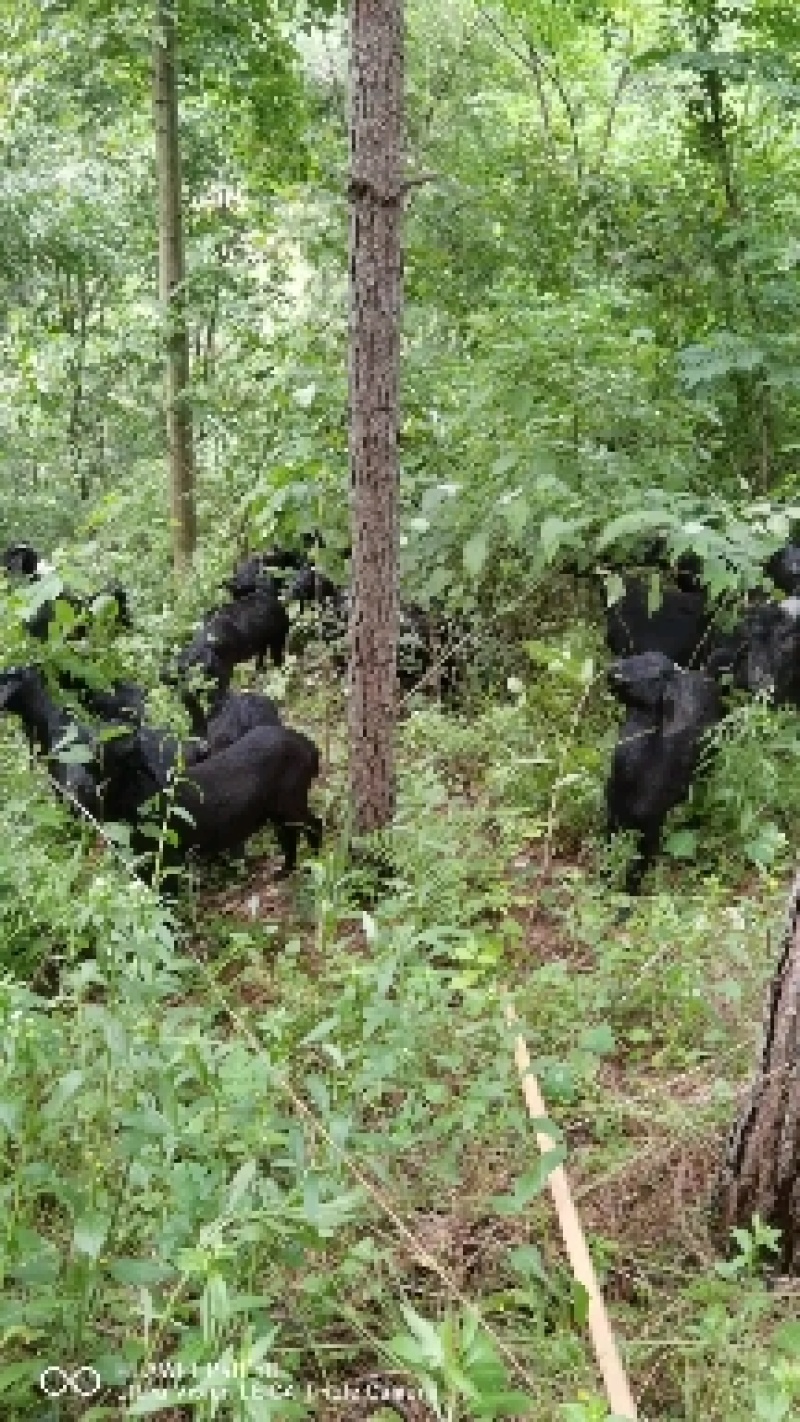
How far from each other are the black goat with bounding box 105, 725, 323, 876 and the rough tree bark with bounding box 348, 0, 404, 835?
0.36 m

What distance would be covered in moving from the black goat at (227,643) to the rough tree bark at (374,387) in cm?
149

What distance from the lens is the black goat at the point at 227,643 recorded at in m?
6.19

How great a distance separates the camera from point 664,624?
621 centimetres

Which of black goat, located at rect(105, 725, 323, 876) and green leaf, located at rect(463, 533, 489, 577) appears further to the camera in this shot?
green leaf, located at rect(463, 533, 489, 577)

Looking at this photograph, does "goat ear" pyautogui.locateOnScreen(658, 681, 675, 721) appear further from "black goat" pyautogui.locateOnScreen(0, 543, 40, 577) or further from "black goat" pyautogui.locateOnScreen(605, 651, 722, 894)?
"black goat" pyautogui.locateOnScreen(0, 543, 40, 577)

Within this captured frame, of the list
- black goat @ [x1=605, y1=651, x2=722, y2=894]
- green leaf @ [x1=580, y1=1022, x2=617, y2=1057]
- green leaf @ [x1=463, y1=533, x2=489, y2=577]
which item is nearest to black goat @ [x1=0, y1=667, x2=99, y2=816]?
green leaf @ [x1=463, y1=533, x2=489, y2=577]

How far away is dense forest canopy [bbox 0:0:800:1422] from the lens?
7.92 feet

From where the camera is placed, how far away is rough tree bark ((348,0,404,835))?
4031 millimetres

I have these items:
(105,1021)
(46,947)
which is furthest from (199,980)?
(105,1021)

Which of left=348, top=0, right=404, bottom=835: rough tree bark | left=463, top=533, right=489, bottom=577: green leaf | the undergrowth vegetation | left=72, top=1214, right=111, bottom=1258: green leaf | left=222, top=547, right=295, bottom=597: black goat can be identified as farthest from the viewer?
left=222, top=547, right=295, bottom=597: black goat

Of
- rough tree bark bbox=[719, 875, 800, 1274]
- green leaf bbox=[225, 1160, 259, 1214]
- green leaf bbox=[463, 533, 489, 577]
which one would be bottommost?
rough tree bark bbox=[719, 875, 800, 1274]

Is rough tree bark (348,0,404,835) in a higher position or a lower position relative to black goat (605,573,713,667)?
higher

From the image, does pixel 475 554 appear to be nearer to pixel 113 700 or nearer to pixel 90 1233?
pixel 113 700

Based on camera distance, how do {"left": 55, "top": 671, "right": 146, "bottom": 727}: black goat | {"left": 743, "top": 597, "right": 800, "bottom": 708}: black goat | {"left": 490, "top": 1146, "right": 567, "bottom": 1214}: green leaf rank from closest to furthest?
{"left": 490, "top": 1146, "right": 567, "bottom": 1214}: green leaf
{"left": 55, "top": 671, "right": 146, "bottom": 727}: black goat
{"left": 743, "top": 597, "right": 800, "bottom": 708}: black goat
